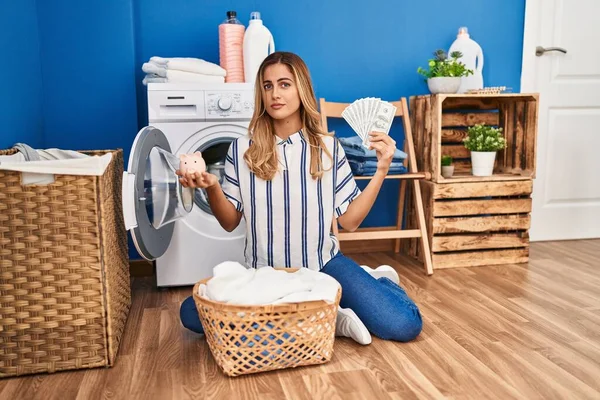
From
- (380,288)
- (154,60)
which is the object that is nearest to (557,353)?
(380,288)

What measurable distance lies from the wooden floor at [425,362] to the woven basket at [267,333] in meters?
0.05

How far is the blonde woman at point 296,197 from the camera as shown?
1.90 meters

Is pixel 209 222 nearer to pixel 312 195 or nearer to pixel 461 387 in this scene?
pixel 312 195

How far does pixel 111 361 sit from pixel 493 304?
1.50 metres

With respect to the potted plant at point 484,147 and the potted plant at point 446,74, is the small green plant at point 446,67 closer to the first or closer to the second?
the potted plant at point 446,74

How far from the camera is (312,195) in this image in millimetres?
1979

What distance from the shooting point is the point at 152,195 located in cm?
215

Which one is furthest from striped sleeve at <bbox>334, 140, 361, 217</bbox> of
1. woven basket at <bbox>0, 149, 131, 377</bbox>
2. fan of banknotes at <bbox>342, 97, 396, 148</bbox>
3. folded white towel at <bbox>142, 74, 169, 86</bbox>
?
folded white towel at <bbox>142, 74, 169, 86</bbox>

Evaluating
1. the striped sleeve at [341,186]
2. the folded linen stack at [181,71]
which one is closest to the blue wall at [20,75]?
the folded linen stack at [181,71]

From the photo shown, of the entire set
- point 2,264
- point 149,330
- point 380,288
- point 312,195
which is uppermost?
point 312,195

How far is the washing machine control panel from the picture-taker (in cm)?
247

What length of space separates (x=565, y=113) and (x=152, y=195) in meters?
2.59

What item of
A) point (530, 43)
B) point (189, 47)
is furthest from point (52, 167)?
point (530, 43)

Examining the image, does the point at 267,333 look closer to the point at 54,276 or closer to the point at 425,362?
the point at 425,362
